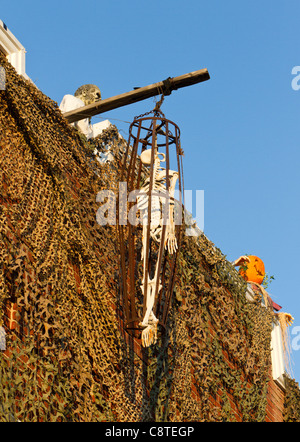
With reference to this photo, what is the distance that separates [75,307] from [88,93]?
2.99 metres

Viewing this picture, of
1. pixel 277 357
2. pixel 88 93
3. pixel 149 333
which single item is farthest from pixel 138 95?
pixel 277 357

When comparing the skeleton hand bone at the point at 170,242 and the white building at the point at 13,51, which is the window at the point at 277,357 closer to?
the skeleton hand bone at the point at 170,242

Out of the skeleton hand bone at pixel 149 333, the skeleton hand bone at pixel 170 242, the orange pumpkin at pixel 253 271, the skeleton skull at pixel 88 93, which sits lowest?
the skeleton hand bone at pixel 149 333

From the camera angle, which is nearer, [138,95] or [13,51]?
[13,51]

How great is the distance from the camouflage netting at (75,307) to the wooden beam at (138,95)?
0.26 m

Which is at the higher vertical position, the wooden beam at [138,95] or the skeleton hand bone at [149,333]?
the wooden beam at [138,95]

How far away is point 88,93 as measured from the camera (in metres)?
9.06

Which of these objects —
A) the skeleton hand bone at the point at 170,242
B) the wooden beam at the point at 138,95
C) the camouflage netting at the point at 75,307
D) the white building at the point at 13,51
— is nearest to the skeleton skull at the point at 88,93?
the camouflage netting at the point at 75,307

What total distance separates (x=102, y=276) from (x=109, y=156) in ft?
5.55

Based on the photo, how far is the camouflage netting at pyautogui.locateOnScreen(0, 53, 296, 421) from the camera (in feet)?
20.6

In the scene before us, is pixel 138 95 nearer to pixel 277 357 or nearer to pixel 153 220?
pixel 153 220

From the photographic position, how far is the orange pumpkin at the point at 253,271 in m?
11.7

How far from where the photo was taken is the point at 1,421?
546 centimetres
